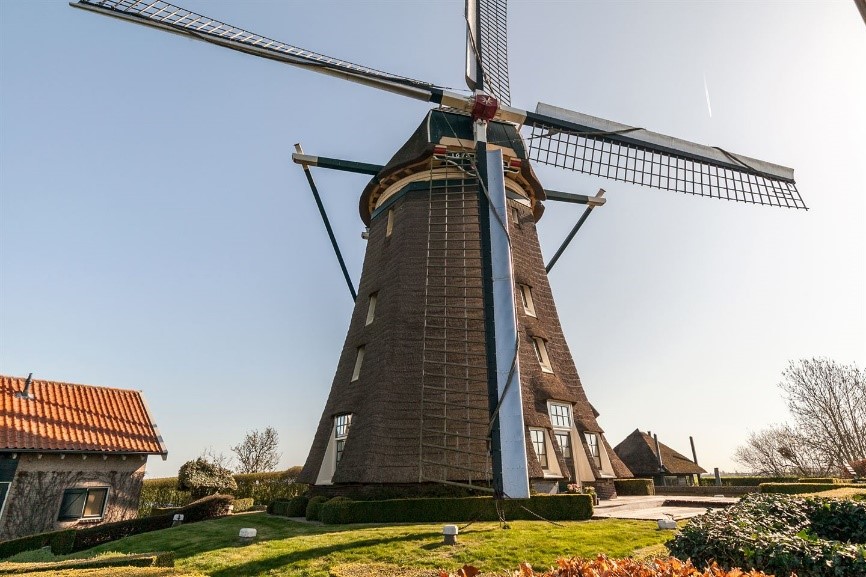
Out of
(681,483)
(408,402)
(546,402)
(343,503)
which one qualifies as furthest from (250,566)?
(681,483)

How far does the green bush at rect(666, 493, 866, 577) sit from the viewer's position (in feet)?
16.9

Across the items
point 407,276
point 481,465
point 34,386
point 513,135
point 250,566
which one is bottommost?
point 250,566

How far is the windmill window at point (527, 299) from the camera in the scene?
17672mm

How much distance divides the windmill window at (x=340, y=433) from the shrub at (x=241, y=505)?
7499mm

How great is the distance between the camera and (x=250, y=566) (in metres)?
8.80

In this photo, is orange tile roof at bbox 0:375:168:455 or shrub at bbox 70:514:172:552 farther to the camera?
orange tile roof at bbox 0:375:168:455

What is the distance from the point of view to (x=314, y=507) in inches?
562

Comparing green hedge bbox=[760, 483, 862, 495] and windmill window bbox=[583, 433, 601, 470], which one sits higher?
windmill window bbox=[583, 433, 601, 470]

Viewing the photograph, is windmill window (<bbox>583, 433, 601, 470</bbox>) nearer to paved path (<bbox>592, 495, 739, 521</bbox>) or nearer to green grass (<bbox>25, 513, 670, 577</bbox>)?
paved path (<bbox>592, 495, 739, 521</bbox>)

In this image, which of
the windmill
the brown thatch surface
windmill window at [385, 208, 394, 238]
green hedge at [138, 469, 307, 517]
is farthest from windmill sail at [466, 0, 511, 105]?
the brown thatch surface

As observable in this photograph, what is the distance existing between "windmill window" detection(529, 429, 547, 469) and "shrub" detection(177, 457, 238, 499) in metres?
15.2

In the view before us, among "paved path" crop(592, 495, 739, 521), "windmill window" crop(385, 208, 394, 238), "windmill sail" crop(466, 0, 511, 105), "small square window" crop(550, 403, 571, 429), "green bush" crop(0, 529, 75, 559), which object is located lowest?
"green bush" crop(0, 529, 75, 559)

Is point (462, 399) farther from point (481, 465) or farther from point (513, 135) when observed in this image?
point (513, 135)

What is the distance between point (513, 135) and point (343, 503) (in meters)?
14.3
